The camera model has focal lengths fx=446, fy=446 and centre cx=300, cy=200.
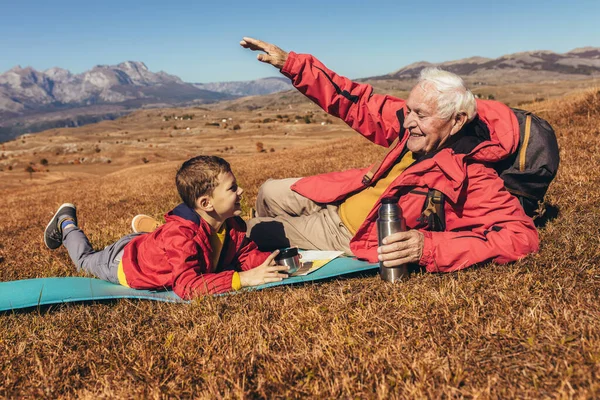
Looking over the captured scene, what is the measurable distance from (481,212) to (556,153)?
3.93 ft

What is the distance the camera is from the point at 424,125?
4805 millimetres

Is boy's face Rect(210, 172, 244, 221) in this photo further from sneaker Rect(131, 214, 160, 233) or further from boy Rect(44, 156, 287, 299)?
sneaker Rect(131, 214, 160, 233)

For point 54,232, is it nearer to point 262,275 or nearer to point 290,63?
point 262,275

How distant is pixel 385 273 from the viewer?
14.5ft

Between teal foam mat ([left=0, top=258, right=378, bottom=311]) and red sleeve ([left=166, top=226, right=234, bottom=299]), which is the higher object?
red sleeve ([left=166, top=226, right=234, bottom=299])

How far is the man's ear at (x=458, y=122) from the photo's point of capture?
15.7 feet

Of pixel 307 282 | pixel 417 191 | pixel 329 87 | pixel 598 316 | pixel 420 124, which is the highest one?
pixel 329 87

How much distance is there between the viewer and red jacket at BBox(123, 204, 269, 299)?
4.48 m

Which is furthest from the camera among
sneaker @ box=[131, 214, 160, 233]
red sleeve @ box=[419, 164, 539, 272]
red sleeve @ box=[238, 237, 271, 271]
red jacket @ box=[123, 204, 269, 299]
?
sneaker @ box=[131, 214, 160, 233]

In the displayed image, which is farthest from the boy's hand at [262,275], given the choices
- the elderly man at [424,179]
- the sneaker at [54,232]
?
the sneaker at [54,232]

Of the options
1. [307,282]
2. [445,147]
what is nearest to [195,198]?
[307,282]

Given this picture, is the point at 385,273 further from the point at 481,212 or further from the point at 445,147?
the point at 445,147

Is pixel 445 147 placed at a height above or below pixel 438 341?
above

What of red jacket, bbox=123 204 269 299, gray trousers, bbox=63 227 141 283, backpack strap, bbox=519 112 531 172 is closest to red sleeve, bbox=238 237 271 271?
red jacket, bbox=123 204 269 299
